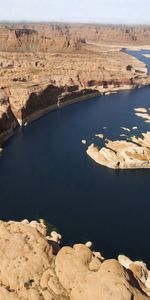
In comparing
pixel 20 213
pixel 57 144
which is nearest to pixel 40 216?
pixel 20 213

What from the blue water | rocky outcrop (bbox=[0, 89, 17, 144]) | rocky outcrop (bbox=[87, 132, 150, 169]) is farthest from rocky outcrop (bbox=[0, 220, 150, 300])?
rocky outcrop (bbox=[0, 89, 17, 144])

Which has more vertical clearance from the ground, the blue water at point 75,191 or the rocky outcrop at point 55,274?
the rocky outcrop at point 55,274

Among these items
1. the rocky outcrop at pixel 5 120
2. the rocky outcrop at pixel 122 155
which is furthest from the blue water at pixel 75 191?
the rocky outcrop at pixel 5 120

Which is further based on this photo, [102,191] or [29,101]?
[29,101]

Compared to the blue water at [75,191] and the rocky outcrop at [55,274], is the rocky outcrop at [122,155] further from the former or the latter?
the rocky outcrop at [55,274]

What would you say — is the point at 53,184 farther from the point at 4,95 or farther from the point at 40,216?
the point at 4,95
